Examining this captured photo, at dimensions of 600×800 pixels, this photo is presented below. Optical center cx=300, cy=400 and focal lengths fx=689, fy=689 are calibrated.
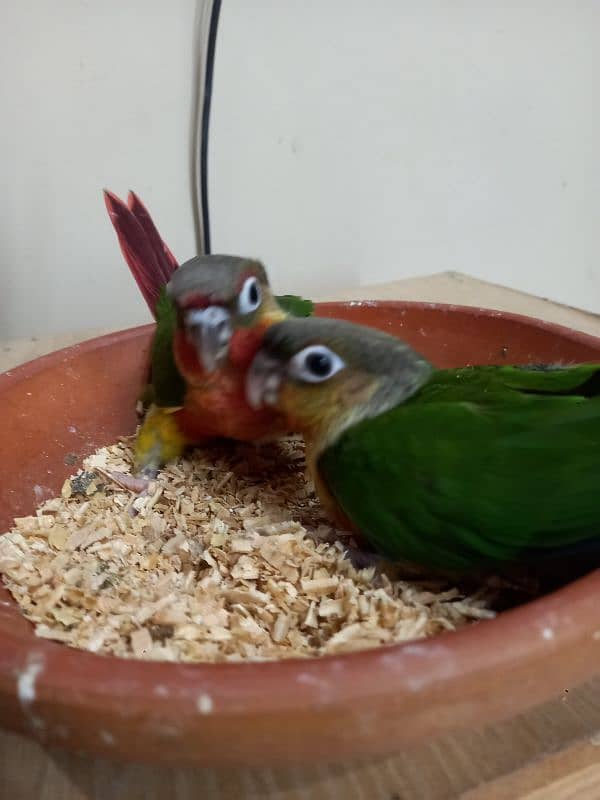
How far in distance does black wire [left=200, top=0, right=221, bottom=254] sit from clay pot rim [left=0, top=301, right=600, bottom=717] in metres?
0.78

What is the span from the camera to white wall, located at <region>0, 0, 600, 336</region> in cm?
91

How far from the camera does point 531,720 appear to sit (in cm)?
43

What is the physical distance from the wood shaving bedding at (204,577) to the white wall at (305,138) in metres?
0.45

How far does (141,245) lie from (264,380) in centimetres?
28

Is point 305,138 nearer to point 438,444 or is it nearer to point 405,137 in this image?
point 405,137

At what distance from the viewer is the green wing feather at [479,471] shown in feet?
1.27

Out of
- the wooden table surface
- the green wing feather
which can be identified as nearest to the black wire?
the green wing feather

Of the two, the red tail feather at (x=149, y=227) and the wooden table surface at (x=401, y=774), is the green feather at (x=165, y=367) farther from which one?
the wooden table surface at (x=401, y=774)

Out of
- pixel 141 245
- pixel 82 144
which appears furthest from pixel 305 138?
pixel 141 245

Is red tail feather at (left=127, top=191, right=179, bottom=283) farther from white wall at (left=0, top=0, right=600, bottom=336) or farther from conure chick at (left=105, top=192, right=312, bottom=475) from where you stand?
white wall at (left=0, top=0, right=600, bottom=336)

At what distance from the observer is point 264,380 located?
543 millimetres

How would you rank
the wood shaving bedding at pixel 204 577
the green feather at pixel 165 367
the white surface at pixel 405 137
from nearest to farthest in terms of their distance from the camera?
the wood shaving bedding at pixel 204 577
the green feather at pixel 165 367
the white surface at pixel 405 137

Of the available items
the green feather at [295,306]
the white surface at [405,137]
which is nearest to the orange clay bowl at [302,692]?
the green feather at [295,306]

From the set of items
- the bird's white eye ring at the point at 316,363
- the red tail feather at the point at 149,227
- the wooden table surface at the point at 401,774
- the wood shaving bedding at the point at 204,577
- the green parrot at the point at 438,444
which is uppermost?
the red tail feather at the point at 149,227
